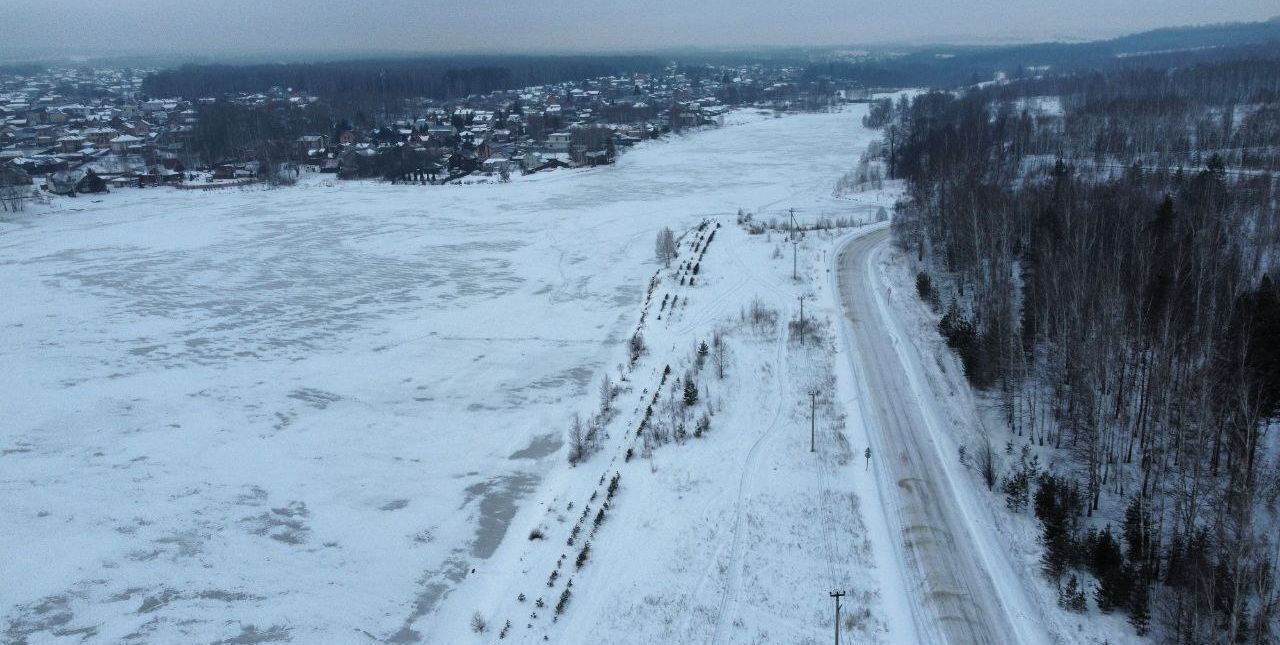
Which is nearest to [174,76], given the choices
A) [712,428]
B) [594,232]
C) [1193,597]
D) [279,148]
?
[279,148]

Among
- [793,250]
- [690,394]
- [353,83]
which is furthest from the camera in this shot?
[353,83]

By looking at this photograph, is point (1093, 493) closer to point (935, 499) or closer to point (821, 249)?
point (935, 499)

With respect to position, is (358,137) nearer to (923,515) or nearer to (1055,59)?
(923,515)

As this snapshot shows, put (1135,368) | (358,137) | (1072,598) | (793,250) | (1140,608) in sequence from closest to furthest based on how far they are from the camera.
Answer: (1140,608) → (1072,598) → (1135,368) → (793,250) → (358,137)

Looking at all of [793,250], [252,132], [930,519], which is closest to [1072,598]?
[930,519]

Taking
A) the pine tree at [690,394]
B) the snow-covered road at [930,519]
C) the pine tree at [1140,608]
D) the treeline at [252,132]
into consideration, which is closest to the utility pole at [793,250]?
Answer: the snow-covered road at [930,519]

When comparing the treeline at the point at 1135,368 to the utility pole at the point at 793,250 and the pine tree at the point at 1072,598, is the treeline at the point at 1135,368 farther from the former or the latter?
the utility pole at the point at 793,250

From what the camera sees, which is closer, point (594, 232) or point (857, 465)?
point (857, 465)

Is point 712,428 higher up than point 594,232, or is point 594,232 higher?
point 594,232
